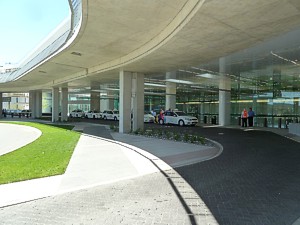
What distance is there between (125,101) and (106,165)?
11198mm

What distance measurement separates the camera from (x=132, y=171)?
28.3ft

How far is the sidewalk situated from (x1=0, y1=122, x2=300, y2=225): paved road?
47 cm

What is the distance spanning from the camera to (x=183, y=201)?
234 inches

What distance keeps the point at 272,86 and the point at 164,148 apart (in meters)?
23.4

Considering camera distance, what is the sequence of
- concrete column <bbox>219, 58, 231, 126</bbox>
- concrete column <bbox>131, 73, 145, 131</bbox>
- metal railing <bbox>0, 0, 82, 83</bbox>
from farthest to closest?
concrete column <bbox>219, 58, 231, 126</bbox>, concrete column <bbox>131, 73, 145, 131</bbox>, metal railing <bbox>0, 0, 82, 83</bbox>

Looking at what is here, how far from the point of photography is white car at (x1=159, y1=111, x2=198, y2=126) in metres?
28.7

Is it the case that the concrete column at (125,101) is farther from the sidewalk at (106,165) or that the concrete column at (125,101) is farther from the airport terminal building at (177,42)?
the sidewalk at (106,165)

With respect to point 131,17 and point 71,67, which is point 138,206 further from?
point 71,67

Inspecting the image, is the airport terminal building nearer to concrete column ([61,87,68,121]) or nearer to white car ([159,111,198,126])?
white car ([159,111,198,126])

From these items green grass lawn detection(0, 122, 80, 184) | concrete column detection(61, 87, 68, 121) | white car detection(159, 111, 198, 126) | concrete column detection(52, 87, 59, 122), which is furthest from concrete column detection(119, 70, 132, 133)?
concrete column detection(52, 87, 59, 122)

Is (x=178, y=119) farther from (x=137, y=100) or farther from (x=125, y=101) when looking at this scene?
(x=125, y=101)

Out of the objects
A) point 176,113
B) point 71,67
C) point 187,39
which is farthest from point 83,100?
point 187,39

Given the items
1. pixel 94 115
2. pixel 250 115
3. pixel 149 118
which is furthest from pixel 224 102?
pixel 94 115

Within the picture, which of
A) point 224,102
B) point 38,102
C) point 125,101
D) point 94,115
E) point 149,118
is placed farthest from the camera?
point 94,115
